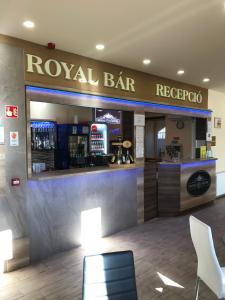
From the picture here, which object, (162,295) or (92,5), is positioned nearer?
(92,5)

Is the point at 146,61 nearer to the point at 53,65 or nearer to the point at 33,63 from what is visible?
the point at 53,65

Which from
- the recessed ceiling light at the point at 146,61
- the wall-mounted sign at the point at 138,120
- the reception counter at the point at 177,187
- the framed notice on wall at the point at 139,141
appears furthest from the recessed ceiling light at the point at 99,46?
the reception counter at the point at 177,187

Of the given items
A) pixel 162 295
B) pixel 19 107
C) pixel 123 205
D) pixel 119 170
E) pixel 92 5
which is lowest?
pixel 162 295

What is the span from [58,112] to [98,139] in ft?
4.34

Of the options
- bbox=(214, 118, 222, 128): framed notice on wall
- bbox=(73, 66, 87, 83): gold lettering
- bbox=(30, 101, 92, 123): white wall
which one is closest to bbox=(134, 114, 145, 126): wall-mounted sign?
bbox=(73, 66, 87, 83): gold lettering

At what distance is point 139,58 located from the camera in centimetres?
425

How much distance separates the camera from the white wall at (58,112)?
681cm

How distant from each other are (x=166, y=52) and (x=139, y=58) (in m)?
0.46

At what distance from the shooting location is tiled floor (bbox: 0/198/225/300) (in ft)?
9.49

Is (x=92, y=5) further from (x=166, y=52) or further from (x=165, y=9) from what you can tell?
(x=166, y=52)

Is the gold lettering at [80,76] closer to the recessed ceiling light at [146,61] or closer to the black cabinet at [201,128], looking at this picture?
the recessed ceiling light at [146,61]

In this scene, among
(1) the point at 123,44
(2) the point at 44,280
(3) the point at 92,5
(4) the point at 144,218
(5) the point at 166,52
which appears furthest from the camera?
(4) the point at 144,218

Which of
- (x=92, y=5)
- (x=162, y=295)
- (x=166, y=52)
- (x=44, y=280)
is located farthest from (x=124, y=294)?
(x=166, y=52)

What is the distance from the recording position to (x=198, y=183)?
629 centimetres
